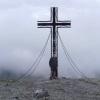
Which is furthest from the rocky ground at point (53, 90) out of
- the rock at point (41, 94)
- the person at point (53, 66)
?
the person at point (53, 66)

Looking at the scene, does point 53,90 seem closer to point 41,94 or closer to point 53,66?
point 41,94

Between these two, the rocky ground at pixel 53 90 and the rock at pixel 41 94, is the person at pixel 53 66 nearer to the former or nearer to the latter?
the rocky ground at pixel 53 90

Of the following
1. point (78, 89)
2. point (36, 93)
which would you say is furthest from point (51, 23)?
point (36, 93)

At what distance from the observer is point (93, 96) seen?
3356 centimetres

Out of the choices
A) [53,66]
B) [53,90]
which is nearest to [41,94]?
[53,90]

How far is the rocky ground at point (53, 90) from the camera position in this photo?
1288 inches

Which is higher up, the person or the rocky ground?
the person

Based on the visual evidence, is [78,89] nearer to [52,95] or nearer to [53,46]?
[52,95]

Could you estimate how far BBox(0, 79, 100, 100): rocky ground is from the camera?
32.7m

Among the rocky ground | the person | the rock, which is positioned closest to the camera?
the rock

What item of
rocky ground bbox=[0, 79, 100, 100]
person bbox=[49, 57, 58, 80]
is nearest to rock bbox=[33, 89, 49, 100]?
rocky ground bbox=[0, 79, 100, 100]

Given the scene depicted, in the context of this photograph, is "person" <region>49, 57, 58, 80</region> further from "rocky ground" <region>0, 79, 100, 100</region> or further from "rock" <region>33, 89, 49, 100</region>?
"rock" <region>33, 89, 49, 100</region>

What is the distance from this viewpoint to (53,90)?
3566 cm

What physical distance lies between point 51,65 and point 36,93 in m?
12.1
